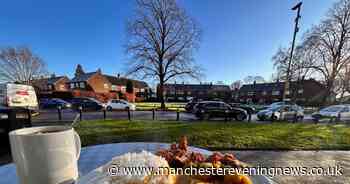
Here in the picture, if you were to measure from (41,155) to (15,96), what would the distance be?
1105 cm

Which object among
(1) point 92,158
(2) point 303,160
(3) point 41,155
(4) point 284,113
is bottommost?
(4) point 284,113

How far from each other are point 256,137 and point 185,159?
4.88 m

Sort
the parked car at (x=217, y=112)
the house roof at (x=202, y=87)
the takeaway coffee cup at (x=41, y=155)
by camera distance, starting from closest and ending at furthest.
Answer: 1. the takeaway coffee cup at (x=41, y=155)
2. the parked car at (x=217, y=112)
3. the house roof at (x=202, y=87)

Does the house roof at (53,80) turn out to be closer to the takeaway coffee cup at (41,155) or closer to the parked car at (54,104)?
the parked car at (54,104)

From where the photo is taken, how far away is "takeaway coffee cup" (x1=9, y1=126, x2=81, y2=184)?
76cm

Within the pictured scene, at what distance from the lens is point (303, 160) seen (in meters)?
3.51

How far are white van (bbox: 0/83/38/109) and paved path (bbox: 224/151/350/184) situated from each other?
10.6 metres

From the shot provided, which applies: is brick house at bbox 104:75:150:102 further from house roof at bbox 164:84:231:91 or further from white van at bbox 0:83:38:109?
white van at bbox 0:83:38:109

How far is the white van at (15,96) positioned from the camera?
328 inches

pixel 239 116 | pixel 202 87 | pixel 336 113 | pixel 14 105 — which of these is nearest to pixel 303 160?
pixel 239 116

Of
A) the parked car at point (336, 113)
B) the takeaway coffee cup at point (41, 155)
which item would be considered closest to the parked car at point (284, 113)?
the parked car at point (336, 113)

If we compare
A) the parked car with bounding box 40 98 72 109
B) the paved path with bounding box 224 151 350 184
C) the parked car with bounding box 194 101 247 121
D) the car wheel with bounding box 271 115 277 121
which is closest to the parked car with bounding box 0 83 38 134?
the paved path with bounding box 224 151 350 184

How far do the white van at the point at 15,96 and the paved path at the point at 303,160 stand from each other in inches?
417

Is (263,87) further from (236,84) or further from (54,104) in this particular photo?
(54,104)
